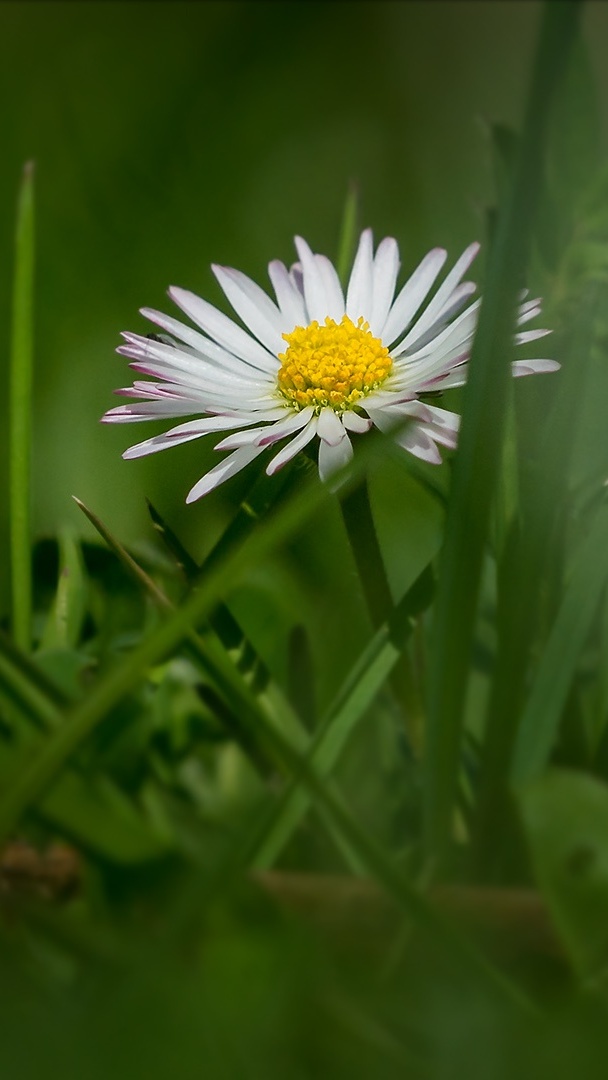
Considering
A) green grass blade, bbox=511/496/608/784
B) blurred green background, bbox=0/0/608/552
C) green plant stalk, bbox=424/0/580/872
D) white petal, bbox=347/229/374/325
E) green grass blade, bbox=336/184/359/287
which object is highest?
blurred green background, bbox=0/0/608/552

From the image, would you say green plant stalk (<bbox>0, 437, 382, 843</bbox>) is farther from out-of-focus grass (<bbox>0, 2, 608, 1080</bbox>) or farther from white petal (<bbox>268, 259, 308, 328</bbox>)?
white petal (<bbox>268, 259, 308, 328</bbox>)

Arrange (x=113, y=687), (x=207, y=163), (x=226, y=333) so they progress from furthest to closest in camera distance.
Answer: (x=207, y=163)
(x=226, y=333)
(x=113, y=687)

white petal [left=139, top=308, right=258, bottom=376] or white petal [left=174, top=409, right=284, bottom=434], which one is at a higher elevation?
white petal [left=139, top=308, right=258, bottom=376]

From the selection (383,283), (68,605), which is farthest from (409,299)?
(68,605)

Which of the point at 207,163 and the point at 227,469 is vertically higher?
the point at 207,163

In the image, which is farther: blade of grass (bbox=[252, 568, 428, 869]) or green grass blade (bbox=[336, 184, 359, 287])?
green grass blade (bbox=[336, 184, 359, 287])

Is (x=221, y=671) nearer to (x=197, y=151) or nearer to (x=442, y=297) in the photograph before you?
(x=442, y=297)

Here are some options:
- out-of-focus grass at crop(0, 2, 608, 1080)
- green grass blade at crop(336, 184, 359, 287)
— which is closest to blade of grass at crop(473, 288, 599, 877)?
out-of-focus grass at crop(0, 2, 608, 1080)
